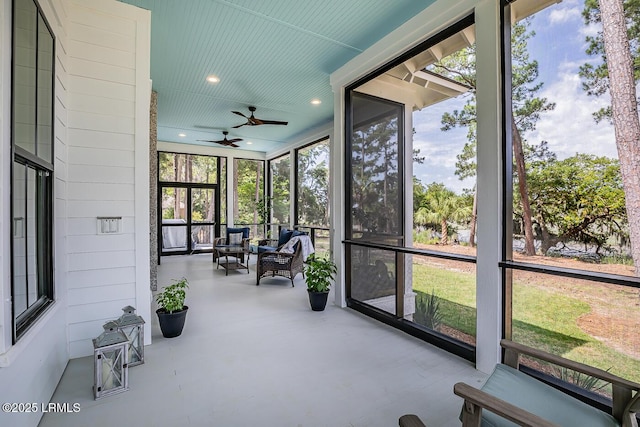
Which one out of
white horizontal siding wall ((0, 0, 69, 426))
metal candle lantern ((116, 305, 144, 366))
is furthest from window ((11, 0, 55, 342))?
metal candle lantern ((116, 305, 144, 366))

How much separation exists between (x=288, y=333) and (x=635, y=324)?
2.67 meters

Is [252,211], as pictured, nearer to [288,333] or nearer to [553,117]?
[288,333]

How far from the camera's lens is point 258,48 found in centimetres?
367

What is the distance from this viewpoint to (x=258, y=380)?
2.33 metres

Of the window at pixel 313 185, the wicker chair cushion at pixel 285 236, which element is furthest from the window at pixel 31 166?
Answer: the window at pixel 313 185

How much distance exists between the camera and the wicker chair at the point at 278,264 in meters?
5.32

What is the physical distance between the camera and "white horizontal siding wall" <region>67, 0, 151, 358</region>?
2609mm

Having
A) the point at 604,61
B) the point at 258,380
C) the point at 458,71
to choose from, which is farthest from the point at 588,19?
the point at 258,380

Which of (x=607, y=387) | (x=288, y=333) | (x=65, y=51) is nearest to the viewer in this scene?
(x=607, y=387)

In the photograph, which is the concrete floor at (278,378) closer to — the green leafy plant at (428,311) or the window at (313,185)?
A: the green leafy plant at (428,311)

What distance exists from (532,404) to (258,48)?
3998 mm

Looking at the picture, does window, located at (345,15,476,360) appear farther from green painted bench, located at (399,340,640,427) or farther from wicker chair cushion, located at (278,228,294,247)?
wicker chair cushion, located at (278,228,294,247)

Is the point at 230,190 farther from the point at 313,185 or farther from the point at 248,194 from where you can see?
the point at 313,185

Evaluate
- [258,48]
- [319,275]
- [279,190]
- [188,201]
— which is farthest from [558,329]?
[188,201]
